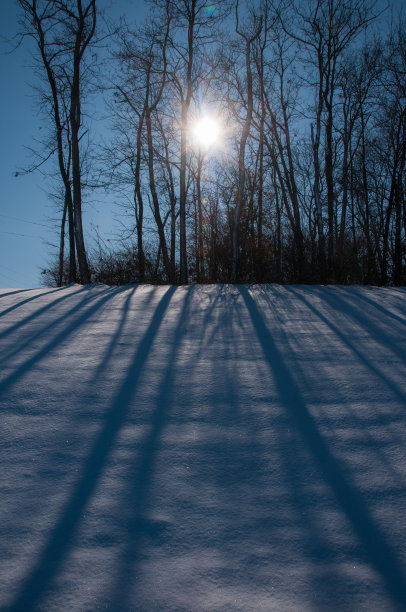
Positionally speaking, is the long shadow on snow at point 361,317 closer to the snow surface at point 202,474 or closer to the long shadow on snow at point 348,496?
the snow surface at point 202,474

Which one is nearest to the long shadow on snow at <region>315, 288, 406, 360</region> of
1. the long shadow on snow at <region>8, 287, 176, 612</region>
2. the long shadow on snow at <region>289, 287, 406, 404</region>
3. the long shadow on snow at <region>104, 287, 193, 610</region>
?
the long shadow on snow at <region>289, 287, 406, 404</region>

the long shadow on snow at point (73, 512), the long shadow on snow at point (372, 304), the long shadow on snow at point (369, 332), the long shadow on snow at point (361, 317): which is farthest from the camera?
the long shadow on snow at point (372, 304)

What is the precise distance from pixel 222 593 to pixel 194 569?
11 cm

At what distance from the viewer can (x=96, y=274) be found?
10273 millimetres

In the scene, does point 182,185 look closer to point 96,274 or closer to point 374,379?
point 96,274

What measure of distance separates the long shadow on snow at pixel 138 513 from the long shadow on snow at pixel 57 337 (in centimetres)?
103

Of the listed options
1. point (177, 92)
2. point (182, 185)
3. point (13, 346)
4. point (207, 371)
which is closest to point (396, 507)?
point (207, 371)

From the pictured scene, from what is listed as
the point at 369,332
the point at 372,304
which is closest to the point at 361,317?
the point at 369,332

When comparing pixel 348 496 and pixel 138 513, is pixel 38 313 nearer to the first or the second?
pixel 138 513

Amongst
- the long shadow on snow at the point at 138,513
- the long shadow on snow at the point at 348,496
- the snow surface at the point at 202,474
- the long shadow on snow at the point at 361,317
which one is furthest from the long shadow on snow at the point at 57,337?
the long shadow on snow at the point at 361,317

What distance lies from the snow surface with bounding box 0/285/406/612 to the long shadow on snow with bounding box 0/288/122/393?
0.03 meters

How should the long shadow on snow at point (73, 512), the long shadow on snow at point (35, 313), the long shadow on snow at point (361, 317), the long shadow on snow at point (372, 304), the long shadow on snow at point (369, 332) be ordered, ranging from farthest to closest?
1. the long shadow on snow at point (372, 304)
2. the long shadow on snow at point (35, 313)
3. the long shadow on snow at point (361, 317)
4. the long shadow on snow at point (369, 332)
5. the long shadow on snow at point (73, 512)

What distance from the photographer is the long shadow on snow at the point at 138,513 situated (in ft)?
3.83

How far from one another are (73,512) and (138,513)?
0.24 m
